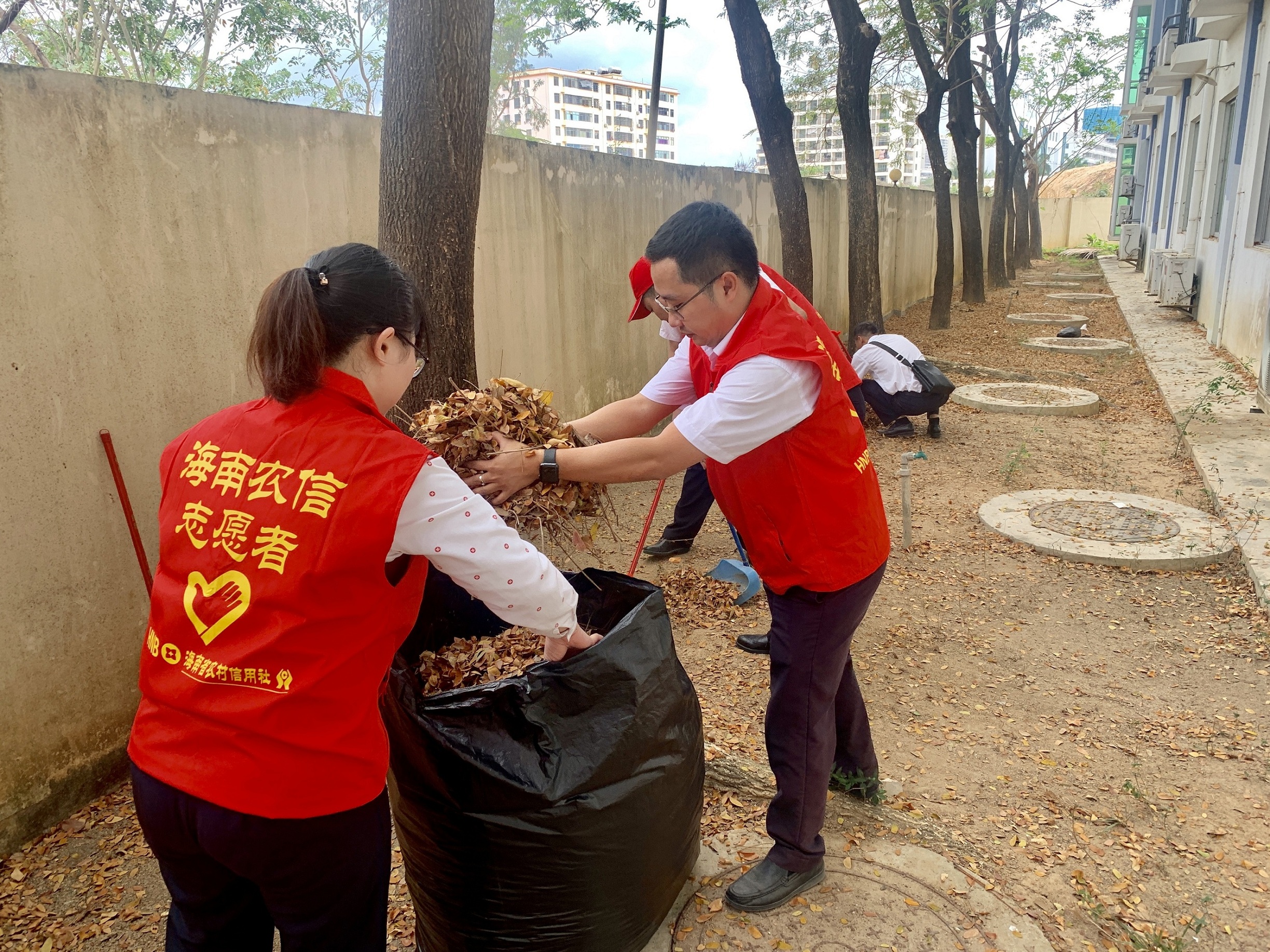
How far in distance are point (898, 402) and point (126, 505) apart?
5992mm

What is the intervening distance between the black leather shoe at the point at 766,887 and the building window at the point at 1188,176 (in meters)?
17.6

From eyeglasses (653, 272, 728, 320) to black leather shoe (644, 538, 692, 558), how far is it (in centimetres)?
318

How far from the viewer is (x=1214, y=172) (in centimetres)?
1392

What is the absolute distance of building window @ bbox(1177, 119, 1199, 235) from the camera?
1644cm

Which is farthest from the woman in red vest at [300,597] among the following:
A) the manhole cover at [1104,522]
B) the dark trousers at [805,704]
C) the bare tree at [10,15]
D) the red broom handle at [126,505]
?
the bare tree at [10,15]

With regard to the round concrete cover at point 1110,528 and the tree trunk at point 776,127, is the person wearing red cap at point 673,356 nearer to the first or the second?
the round concrete cover at point 1110,528

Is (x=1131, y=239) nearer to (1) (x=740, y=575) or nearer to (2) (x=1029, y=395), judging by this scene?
(2) (x=1029, y=395)

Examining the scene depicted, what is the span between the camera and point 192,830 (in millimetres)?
1453

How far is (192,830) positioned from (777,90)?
27.0ft

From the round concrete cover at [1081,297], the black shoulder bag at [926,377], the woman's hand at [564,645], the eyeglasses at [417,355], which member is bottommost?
the woman's hand at [564,645]

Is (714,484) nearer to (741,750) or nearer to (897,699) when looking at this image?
(741,750)

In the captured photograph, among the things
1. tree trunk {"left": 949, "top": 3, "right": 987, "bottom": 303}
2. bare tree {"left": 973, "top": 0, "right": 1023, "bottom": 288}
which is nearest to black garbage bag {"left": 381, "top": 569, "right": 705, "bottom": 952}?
Answer: tree trunk {"left": 949, "top": 3, "right": 987, "bottom": 303}

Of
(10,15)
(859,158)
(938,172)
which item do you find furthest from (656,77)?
(10,15)

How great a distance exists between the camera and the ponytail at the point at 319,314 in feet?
4.68
